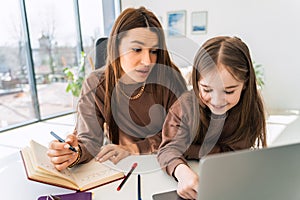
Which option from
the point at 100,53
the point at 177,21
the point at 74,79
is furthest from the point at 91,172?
the point at 177,21

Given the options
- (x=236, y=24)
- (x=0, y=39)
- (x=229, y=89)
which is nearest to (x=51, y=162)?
(x=229, y=89)

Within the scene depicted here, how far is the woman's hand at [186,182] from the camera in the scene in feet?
2.09

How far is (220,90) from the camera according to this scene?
78cm

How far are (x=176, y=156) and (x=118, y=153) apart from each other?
0.22m

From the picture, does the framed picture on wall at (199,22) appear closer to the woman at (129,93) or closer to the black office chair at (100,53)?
the black office chair at (100,53)

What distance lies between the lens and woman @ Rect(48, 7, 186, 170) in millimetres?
914

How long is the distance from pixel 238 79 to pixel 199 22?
289 centimetres

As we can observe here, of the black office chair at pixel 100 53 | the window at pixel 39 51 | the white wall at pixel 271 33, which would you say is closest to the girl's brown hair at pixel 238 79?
the black office chair at pixel 100 53

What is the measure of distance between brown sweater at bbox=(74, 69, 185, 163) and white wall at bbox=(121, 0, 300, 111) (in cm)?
222

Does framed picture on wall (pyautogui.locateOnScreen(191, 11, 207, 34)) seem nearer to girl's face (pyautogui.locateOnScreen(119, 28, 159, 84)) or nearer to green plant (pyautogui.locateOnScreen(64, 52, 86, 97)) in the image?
green plant (pyautogui.locateOnScreen(64, 52, 86, 97))

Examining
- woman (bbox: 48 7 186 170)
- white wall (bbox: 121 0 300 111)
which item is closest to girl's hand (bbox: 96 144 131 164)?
woman (bbox: 48 7 186 170)

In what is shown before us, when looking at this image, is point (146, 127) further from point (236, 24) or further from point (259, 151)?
point (236, 24)

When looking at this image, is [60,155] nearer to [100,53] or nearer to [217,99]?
[217,99]

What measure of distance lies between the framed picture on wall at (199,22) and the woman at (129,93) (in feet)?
8.52
